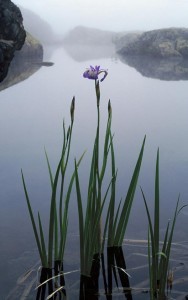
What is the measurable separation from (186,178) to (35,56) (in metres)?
52.1

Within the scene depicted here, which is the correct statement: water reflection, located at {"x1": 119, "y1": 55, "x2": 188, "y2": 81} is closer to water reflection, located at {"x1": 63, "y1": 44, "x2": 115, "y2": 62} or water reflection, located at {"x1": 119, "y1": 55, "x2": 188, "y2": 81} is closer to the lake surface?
the lake surface

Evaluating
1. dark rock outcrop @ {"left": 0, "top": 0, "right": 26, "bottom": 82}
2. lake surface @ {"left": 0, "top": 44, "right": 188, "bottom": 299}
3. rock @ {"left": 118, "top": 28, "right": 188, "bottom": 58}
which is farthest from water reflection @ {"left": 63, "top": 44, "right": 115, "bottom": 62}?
lake surface @ {"left": 0, "top": 44, "right": 188, "bottom": 299}

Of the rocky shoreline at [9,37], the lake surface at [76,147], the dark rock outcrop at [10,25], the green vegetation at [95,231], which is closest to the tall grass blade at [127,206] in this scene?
the green vegetation at [95,231]

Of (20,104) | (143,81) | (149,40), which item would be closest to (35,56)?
(149,40)

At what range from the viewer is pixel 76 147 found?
1020 cm

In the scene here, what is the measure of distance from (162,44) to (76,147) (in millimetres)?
60388

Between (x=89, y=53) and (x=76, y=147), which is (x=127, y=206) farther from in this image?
(x=89, y=53)

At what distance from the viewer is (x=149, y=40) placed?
241 ft

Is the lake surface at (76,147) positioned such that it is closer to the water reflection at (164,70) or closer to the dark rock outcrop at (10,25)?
the water reflection at (164,70)

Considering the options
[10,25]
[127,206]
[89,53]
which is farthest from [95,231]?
[89,53]

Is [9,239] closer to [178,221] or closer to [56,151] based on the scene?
[178,221]

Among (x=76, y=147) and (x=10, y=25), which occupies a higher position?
(x=10, y=25)

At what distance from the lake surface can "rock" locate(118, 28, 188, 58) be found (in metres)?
42.8

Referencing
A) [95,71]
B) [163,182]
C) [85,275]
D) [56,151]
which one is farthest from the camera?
[56,151]
